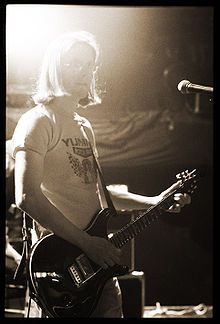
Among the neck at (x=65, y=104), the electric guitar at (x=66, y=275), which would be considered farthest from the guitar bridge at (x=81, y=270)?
the neck at (x=65, y=104)

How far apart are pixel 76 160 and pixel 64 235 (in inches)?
15.4

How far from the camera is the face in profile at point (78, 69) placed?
3154 millimetres

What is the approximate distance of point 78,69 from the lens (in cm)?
317

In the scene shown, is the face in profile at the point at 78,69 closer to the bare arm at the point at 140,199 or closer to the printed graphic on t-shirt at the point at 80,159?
the printed graphic on t-shirt at the point at 80,159

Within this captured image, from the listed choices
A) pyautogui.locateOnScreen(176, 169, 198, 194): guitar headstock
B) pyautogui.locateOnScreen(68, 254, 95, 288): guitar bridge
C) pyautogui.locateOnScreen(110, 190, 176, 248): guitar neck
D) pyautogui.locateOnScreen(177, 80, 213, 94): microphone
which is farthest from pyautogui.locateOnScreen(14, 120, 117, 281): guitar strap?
pyautogui.locateOnScreen(177, 80, 213, 94): microphone

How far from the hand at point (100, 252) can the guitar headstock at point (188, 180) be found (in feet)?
1.65

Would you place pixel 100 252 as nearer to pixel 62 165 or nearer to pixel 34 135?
pixel 62 165

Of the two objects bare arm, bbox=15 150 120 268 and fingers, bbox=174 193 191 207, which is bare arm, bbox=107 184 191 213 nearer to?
fingers, bbox=174 193 191 207

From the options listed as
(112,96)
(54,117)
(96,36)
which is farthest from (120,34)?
(54,117)

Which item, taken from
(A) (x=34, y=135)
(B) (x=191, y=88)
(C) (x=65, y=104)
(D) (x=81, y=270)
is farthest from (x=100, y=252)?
(B) (x=191, y=88)

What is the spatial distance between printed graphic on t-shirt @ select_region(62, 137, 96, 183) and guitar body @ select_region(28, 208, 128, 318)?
8.1 inches

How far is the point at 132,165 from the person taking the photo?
327 centimetres

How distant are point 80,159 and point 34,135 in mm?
272

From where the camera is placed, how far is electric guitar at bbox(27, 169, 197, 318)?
3000mm
